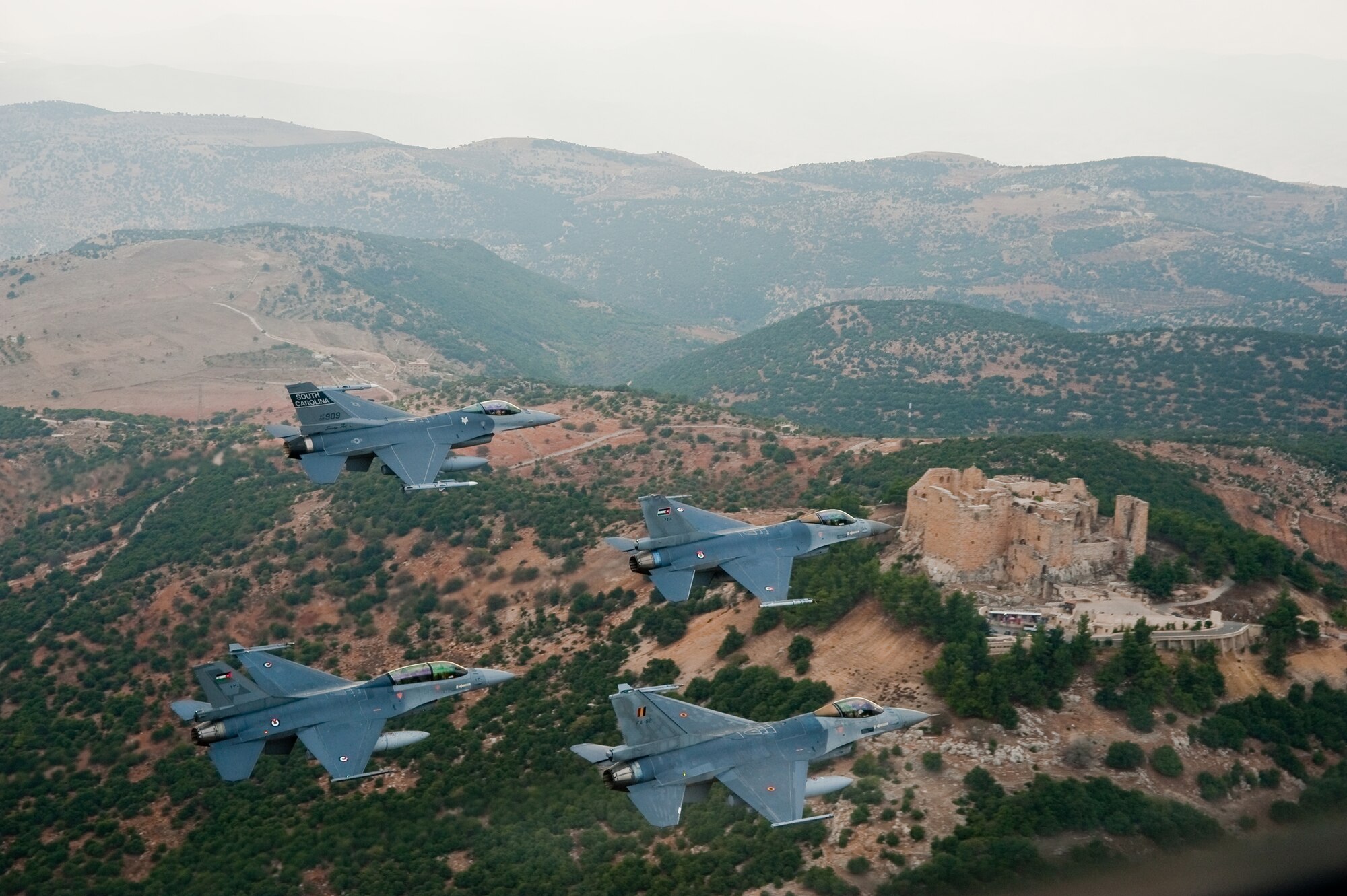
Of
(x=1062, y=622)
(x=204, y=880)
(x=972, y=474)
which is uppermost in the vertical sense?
(x=972, y=474)

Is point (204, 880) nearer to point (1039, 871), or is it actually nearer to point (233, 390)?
point (1039, 871)

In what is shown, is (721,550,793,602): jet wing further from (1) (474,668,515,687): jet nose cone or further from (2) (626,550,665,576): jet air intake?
(1) (474,668,515,687): jet nose cone

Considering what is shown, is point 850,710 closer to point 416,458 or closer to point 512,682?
point 416,458

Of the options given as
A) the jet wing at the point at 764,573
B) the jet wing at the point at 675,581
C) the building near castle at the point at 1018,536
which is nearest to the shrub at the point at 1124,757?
the building near castle at the point at 1018,536

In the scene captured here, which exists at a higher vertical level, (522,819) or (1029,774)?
(1029,774)

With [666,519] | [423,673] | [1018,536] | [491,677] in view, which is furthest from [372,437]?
[1018,536]

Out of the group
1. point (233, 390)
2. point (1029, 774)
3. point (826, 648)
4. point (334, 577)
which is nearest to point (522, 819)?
point (826, 648)

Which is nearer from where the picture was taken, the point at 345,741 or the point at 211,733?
the point at 211,733
